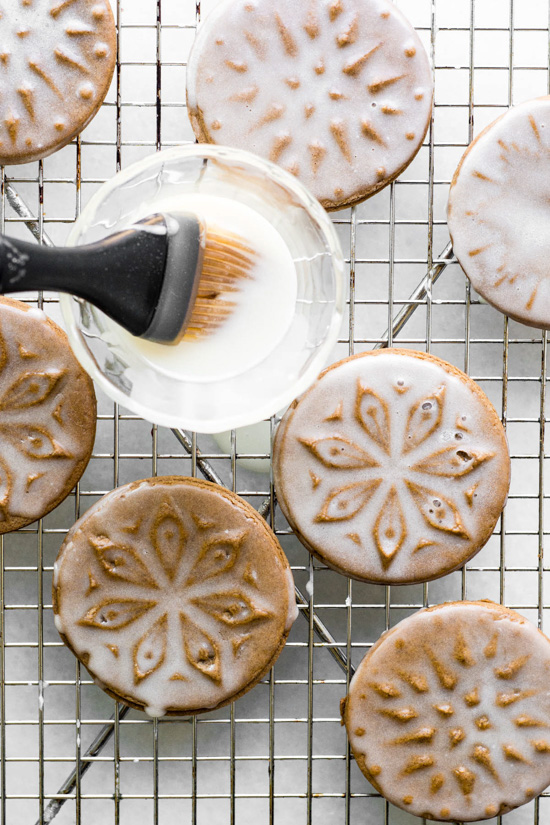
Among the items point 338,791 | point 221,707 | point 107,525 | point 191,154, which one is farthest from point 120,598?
point 191,154

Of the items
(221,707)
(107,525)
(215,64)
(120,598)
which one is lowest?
(221,707)

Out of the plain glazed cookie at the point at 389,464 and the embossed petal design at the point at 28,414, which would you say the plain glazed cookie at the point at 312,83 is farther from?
the embossed petal design at the point at 28,414

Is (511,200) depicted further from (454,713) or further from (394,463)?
(454,713)

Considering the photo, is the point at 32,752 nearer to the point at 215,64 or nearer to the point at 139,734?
the point at 139,734

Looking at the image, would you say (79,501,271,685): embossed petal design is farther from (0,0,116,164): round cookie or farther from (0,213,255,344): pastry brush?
(0,0,116,164): round cookie

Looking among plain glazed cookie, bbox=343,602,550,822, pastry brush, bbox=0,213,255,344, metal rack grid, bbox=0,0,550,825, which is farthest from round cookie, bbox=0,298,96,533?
plain glazed cookie, bbox=343,602,550,822

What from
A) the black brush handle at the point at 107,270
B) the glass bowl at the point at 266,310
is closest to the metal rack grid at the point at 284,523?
the glass bowl at the point at 266,310
